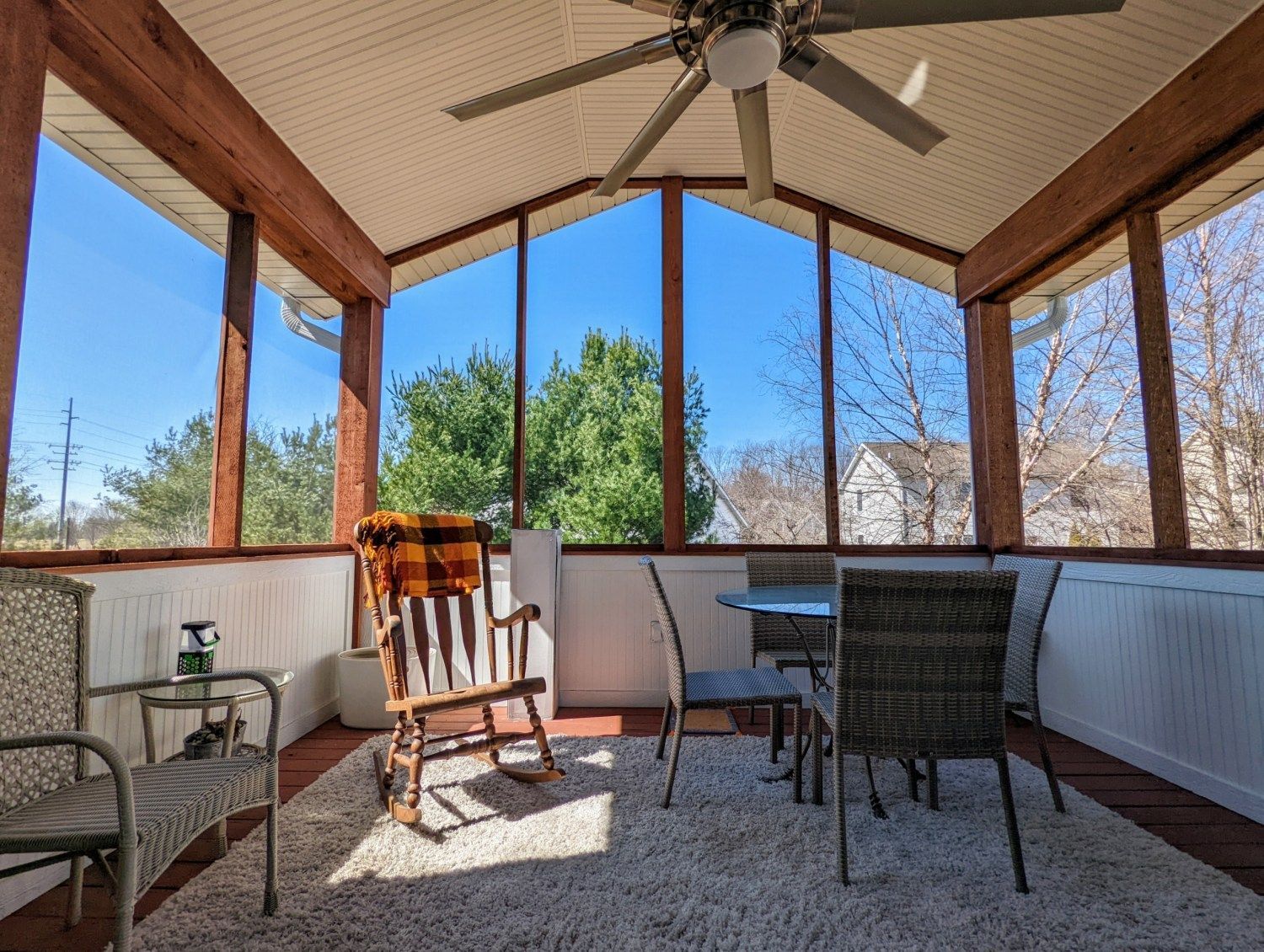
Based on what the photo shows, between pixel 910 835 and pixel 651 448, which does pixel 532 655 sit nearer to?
pixel 651 448

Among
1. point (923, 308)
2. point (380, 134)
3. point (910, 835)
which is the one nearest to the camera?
point (910, 835)

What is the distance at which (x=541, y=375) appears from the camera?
4.44 meters

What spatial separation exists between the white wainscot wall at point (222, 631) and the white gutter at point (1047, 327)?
4.34m

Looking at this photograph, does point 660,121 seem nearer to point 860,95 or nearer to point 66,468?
point 860,95

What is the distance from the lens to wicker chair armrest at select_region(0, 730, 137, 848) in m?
1.37

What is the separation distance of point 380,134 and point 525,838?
10.5 ft

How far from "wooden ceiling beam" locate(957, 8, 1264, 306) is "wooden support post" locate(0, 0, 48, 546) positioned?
391cm

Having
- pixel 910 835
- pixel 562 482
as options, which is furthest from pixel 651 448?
pixel 910 835

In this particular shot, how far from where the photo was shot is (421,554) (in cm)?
296

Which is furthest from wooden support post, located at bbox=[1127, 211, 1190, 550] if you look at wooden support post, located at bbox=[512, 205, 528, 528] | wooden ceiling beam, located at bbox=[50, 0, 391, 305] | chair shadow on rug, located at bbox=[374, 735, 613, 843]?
wooden ceiling beam, located at bbox=[50, 0, 391, 305]

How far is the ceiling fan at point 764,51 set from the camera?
1.80m

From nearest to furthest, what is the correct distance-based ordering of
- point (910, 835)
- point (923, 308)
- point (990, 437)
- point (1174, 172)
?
point (910, 835)
point (1174, 172)
point (990, 437)
point (923, 308)

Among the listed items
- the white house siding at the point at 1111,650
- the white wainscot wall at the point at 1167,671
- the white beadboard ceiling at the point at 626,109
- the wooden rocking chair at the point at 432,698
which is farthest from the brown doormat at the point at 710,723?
the white beadboard ceiling at the point at 626,109

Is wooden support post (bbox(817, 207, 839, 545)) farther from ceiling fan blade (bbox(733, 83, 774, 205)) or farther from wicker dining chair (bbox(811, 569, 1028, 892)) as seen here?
wicker dining chair (bbox(811, 569, 1028, 892))
